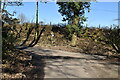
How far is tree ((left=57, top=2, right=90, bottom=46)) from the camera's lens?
2473cm

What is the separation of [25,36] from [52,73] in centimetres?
1855

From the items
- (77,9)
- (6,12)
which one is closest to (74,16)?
(77,9)

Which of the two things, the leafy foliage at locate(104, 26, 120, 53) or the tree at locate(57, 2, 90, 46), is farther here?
the tree at locate(57, 2, 90, 46)

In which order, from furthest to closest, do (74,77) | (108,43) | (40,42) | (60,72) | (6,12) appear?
(40,42) → (108,43) → (6,12) → (60,72) → (74,77)

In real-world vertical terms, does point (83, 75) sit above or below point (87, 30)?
below

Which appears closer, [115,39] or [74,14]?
[115,39]

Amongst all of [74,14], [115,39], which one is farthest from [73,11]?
[115,39]

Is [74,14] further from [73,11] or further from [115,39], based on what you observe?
[115,39]

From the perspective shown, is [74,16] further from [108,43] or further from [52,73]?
[52,73]

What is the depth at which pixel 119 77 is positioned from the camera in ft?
32.7

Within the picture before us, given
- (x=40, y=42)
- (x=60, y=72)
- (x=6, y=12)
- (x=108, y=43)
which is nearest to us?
(x=60, y=72)

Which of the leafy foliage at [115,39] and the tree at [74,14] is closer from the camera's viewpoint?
the leafy foliage at [115,39]

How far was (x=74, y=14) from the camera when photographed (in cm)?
2517

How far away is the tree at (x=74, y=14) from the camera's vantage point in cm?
2473
